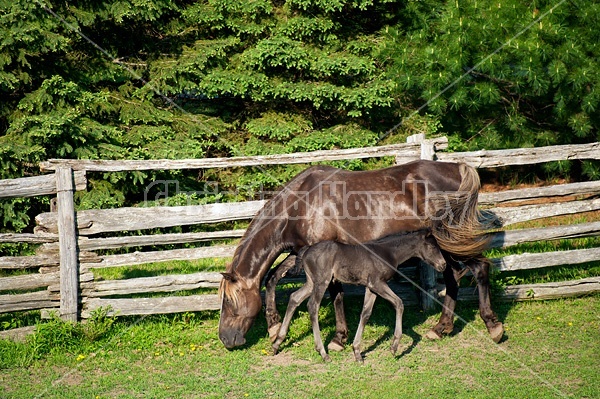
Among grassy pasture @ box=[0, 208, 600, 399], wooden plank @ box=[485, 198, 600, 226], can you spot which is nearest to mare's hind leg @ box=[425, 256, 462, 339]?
grassy pasture @ box=[0, 208, 600, 399]

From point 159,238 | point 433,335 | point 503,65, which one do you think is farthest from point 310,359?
point 503,65

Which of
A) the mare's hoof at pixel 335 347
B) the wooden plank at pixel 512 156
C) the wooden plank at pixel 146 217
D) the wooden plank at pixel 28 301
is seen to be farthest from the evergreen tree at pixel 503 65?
the wooden plank at pixel 28 301

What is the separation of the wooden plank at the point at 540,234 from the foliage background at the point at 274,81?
3242mm

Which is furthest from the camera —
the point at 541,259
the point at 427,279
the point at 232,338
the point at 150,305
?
the point at 541,259

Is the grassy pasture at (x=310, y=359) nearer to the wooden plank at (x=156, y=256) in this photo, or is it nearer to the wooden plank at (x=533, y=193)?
the wooden plank at (x=156, y=256)

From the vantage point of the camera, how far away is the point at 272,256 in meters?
7.39

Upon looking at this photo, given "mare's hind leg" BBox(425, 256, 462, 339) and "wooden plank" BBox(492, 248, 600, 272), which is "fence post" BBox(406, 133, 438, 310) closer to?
"mare's hind leg" BBox(425, 256, 462, 339)

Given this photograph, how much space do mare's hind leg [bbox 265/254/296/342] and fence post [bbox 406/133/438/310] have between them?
72.6 inches

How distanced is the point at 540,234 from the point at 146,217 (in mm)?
5230

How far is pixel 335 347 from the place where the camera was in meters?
7.25

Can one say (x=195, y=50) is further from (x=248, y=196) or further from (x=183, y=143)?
(x=248, y=196)

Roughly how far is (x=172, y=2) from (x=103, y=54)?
5.23 feet

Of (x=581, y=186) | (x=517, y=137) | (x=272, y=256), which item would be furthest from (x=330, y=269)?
(x=517, y=137)

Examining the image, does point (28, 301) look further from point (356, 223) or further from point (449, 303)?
point (449, 303)
